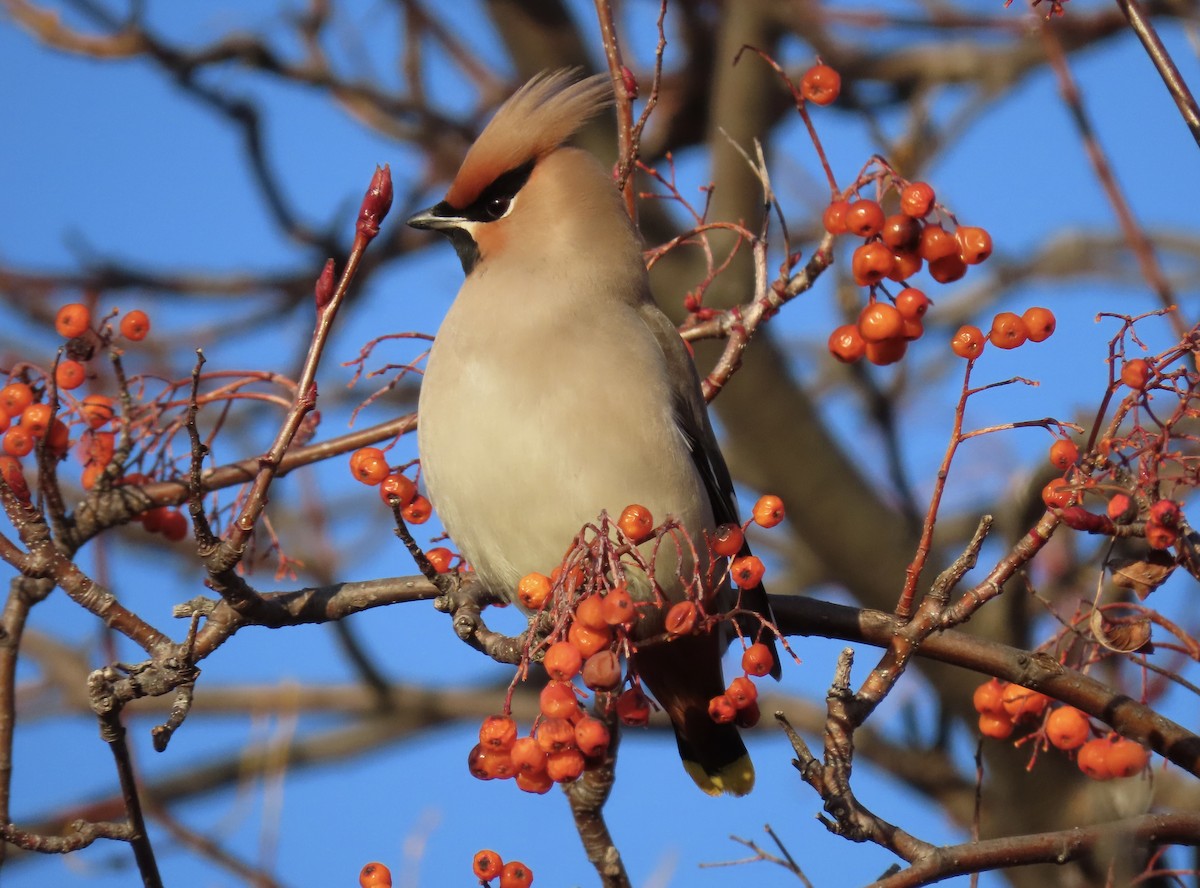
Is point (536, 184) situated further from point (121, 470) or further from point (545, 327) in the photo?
point (121, 470)

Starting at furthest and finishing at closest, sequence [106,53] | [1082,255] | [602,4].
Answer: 1. [1082,255]
2. [106,53]
3. [602,4]

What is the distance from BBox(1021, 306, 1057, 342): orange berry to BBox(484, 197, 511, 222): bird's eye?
1.36 meters

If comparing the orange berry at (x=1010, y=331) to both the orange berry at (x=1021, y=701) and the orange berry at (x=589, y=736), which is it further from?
the orange berry at (x=589, y=736)

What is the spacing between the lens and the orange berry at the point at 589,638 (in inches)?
86.0

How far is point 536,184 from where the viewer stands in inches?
133

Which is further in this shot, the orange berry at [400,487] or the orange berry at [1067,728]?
the orange berry at [400,487]

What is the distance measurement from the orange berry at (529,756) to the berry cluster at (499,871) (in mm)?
159

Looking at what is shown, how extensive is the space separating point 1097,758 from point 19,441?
1888 mm

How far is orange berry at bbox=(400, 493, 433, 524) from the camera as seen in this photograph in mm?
2902

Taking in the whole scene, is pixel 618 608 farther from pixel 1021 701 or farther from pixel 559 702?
pixel 1021 701

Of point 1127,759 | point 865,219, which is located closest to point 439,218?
point 865,219

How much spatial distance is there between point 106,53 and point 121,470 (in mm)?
2993

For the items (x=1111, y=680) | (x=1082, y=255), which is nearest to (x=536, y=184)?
(x=1111, y=680)

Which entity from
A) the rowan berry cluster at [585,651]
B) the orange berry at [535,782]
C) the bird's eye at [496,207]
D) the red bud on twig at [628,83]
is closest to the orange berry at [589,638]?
the rowan berry cluster at [585,651]
